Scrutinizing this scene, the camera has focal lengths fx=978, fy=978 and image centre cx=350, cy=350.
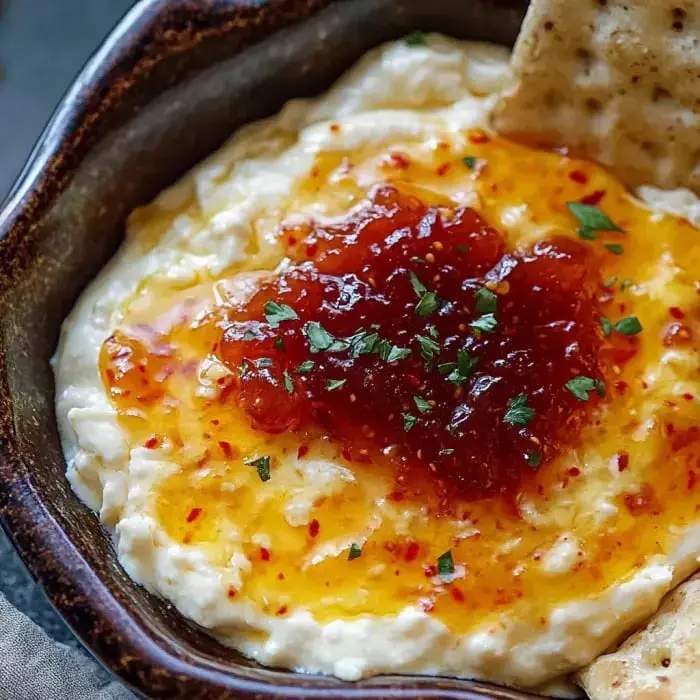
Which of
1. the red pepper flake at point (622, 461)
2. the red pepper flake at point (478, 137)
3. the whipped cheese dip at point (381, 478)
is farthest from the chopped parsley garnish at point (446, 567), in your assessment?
the red pepper flake at point (478, 137)

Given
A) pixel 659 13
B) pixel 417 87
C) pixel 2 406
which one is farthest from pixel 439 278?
pixel 2 406

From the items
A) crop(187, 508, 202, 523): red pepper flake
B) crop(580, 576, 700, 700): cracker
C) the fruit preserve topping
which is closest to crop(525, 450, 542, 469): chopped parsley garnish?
the fruit preserve topping

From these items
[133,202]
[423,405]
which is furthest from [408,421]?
[133,202]

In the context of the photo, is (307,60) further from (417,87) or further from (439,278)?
(439,278)

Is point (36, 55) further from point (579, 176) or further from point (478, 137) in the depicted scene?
point (579, 176)

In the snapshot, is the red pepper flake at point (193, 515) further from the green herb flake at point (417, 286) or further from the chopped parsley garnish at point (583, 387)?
the chopped parsley garnish at point (583, 387)

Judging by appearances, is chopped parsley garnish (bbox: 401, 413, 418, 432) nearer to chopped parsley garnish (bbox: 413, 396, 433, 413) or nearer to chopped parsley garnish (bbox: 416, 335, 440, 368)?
chopped parsley garnish (bbox: 413, 396, 433, 413)
